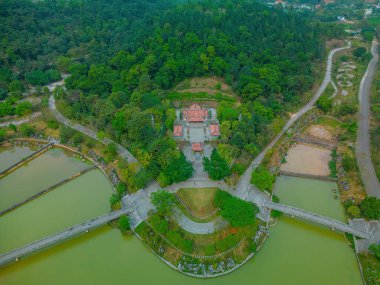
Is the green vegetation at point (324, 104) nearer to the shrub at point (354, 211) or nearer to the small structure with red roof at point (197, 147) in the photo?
the shrub at point (354, 211)

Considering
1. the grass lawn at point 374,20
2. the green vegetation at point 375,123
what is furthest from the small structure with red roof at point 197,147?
the grass lawn at point 374,20

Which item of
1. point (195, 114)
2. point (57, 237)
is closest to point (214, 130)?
point (195, 114)

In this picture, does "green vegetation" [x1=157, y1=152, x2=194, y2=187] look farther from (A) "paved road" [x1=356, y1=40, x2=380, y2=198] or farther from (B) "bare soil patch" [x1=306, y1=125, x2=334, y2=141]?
(B) "bare soil patch" [x1=306, y1=125, x2=334, y2=141]

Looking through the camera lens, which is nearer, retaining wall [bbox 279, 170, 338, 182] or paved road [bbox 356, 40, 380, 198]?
paved road [bbox 356, 40, 380, 198]

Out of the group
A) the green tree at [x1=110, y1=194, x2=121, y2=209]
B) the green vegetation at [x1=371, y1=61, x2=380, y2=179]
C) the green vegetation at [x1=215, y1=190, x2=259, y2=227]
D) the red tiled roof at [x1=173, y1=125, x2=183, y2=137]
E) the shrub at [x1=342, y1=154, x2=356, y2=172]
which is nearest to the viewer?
the green vegetation at [x1=215, y1=190, x2=259, y2=227]

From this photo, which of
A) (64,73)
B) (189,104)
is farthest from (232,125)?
(64,73)

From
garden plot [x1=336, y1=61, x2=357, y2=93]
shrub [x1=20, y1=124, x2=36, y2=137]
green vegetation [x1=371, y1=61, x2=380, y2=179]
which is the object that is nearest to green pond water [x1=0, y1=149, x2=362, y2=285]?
green vegetation [x1=371, y1=61, x2=380, y2=179]

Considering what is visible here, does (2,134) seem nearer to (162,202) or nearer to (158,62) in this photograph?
A: (158,62)
